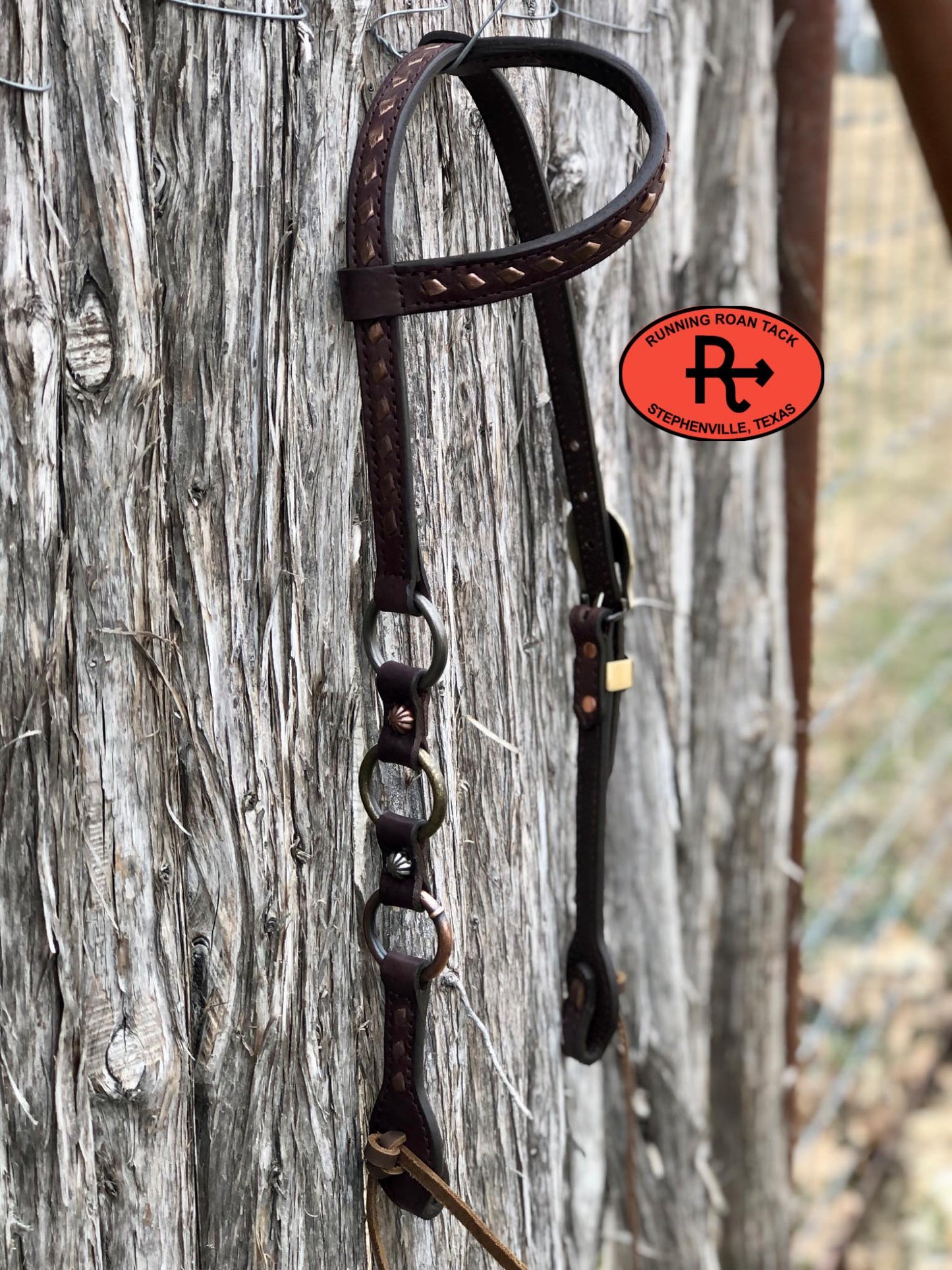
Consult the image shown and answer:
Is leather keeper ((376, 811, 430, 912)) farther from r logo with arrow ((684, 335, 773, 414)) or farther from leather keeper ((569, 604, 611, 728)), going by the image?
r logo with arrow ((684, 335, 773, 414))

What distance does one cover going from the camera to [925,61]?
111 cm

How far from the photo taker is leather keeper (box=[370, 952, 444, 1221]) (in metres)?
0.89

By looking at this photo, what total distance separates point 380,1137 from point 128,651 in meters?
0.41

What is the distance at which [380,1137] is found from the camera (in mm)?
928

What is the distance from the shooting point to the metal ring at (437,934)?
0.86 m

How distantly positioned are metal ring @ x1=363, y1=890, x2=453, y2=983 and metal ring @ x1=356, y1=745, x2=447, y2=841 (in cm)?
5

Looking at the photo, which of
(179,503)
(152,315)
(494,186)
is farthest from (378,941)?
(494,186)

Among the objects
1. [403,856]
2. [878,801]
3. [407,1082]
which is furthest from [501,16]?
[878,801]

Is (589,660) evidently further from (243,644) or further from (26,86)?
(26,86)

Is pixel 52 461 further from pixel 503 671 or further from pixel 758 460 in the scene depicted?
pixel 758 460

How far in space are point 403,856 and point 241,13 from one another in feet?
1.85

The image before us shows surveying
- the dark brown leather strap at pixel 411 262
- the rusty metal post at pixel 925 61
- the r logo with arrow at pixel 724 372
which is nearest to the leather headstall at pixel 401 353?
the dark brown leather strap at pixel 411 262

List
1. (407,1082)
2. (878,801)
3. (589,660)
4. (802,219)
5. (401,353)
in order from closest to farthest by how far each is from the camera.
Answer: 1. (401,353)
2. (407,1082)
3. (589,660)
4. (802,219)
5. (878,801)

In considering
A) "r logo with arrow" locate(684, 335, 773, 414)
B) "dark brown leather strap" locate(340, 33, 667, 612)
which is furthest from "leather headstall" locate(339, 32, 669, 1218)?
"r logo with arrow" locate(684, 335, 773, 414)
